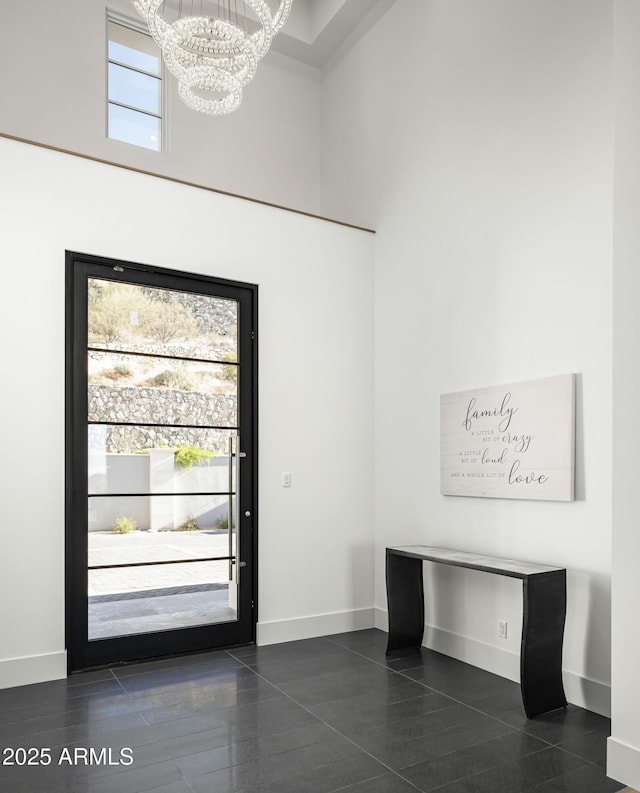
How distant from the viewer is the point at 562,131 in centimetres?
348

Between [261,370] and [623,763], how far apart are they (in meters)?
2.98

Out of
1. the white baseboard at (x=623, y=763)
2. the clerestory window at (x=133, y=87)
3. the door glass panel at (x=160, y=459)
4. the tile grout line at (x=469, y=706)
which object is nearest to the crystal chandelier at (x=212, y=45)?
the door glass panel at (x=160, y=459)

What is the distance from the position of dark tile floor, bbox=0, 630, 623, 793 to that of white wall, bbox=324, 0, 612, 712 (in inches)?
18.9

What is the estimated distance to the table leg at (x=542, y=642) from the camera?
3.04 metres

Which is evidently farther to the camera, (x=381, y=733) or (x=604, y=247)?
(x=604, y=247)

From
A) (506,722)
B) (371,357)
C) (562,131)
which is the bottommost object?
(506,722)

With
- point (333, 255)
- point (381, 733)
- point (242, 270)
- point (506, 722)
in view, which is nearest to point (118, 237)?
point (242, 270)

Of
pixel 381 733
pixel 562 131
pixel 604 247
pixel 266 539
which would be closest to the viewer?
pixel 381 733

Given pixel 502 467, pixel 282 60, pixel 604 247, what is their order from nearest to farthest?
pixel 604 247 < pixel 502 467 < pixel 282 60

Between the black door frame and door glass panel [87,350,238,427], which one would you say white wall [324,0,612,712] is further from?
door glass panel [87,350,238,427]

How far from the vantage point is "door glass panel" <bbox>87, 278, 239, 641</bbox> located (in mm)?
3834

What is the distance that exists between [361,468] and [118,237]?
235cm

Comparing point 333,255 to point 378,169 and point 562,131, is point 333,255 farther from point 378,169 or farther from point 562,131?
point 562,131

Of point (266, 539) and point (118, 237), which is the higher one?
point (118, 237)
